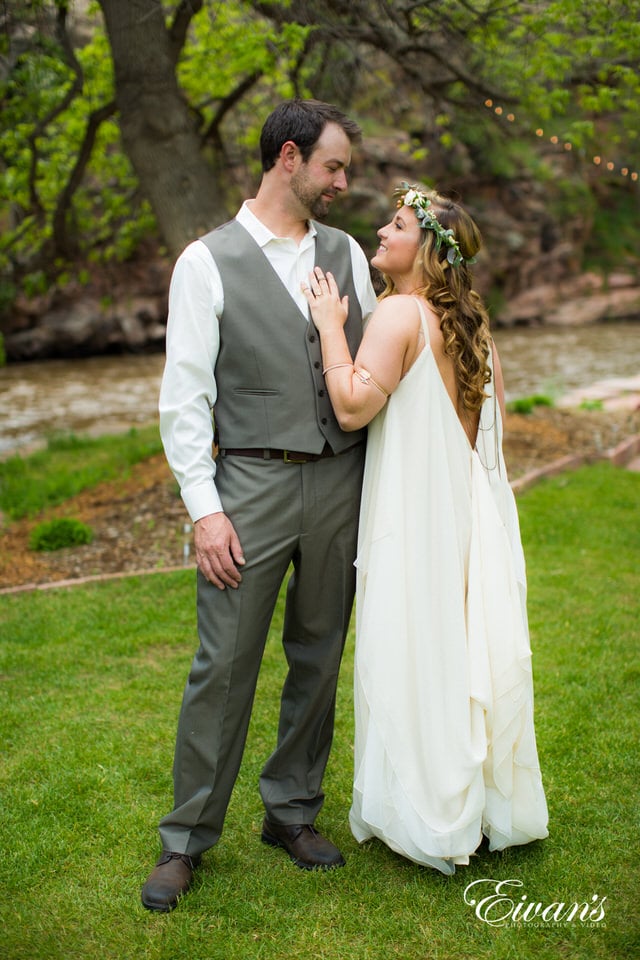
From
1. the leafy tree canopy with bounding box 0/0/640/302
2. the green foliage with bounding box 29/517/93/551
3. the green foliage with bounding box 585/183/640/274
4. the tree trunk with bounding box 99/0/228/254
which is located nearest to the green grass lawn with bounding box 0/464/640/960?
the green foliage with bounding box 29/517/93/551

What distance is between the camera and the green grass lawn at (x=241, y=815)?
2541 millimetres

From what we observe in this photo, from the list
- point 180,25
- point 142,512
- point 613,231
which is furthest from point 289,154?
point 613,231

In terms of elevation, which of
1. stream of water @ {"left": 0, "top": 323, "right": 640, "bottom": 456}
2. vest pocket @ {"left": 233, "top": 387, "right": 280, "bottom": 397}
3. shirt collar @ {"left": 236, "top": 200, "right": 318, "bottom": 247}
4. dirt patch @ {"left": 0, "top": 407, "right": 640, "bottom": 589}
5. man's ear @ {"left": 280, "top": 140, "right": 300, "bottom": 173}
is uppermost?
man's ear @ {"left": 280, "top": 140, "right": 300, "bottom": 173}

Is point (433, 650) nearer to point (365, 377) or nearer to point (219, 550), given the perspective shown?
point (219, 550)

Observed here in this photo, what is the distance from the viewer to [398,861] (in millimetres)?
2889

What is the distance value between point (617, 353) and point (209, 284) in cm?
1633

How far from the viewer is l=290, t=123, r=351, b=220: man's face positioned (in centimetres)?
265

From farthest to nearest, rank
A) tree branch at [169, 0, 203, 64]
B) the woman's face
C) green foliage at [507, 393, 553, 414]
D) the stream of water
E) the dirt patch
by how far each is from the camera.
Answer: the stream of water → green foliage at [507, 393, 553, 414] → tree branch at [169, 0, 203, 64] → the dirt patch → the woman's face

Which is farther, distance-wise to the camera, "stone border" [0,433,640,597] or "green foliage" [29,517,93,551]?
"green foliage" [29,517,93,551]

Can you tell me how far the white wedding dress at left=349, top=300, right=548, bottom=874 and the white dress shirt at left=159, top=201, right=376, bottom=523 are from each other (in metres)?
0.47

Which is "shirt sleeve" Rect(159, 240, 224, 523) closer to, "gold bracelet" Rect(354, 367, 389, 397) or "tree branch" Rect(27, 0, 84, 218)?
"gold bracelet" Rect(354, 367, 389, 397)

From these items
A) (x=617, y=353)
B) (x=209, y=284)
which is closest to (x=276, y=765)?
(x=209, y=284)

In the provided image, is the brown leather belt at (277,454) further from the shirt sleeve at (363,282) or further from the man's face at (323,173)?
the man's face at (323,173)

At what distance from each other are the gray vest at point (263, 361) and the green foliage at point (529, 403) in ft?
23.3
